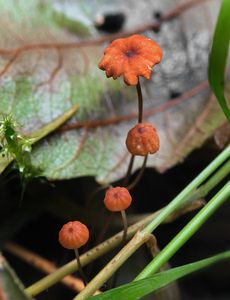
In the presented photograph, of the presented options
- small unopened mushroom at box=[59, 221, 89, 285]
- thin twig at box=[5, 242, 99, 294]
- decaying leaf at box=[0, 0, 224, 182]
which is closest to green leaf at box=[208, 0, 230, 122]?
decaying leaf at box=[0, 0, 224, 182]

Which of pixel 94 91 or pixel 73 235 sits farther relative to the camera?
pixel 94 91

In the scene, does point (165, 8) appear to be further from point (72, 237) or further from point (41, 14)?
point (72, 237)

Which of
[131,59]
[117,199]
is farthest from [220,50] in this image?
[117,199]

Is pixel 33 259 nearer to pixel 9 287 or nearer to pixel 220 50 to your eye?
pixel 9 287

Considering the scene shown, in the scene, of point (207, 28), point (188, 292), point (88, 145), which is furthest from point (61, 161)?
point (207, 28)

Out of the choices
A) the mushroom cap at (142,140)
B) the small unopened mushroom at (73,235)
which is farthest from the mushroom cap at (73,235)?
the mushroom cap at (142,140)

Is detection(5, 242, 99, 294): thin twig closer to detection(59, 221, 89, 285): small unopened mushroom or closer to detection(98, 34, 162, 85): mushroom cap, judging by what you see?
detection(59, 221, 89, 285): small unopened mushroom
